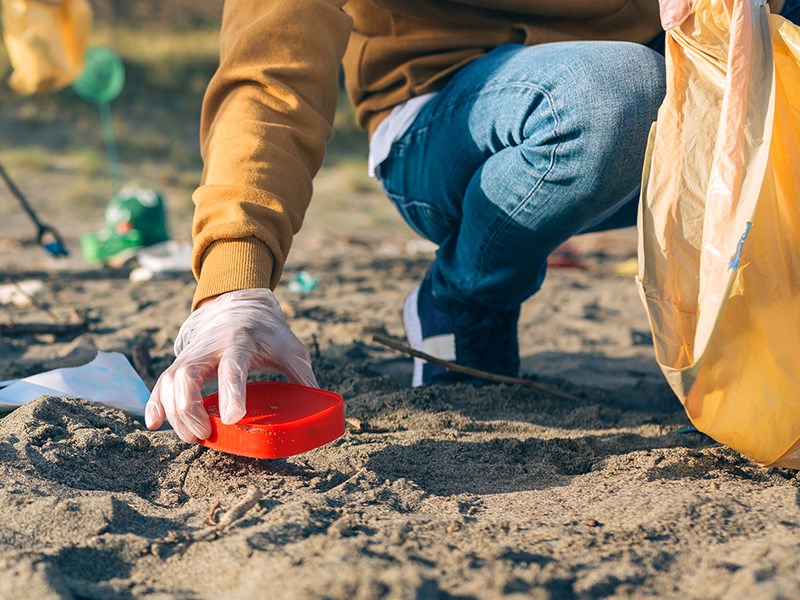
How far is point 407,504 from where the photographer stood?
1.21 meters

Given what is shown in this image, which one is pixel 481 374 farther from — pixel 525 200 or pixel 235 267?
pixel 235 267

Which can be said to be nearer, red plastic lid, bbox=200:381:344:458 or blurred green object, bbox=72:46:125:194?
red plastic lid, bbox=200:381:344:458

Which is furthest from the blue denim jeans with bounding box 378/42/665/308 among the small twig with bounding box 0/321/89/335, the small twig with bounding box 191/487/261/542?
the small twig with bounding box 0/321/89/335

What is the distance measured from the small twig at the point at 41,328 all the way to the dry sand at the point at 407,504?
0.19m

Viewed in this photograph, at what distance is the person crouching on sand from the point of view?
1.38 m

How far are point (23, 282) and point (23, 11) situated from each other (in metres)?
1.05

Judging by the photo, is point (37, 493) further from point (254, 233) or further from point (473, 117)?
point (473, 117)

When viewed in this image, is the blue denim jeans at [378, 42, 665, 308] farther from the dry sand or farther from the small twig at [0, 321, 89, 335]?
the small twig at [0, 321, 89, 335]

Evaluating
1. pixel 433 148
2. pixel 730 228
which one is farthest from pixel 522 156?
pixel 730 228

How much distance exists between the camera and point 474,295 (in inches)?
72.9

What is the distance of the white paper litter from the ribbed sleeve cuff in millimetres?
263

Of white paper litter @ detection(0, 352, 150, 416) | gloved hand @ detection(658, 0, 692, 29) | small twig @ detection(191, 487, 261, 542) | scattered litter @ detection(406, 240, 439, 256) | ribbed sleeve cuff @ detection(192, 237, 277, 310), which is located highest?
gloved hand @ detection(658, 0, 692, 29)

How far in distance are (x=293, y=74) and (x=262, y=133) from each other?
0.13 metres

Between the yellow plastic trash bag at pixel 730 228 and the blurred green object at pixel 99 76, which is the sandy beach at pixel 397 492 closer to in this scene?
the yellow plastic trash bag at pixel 730 228
